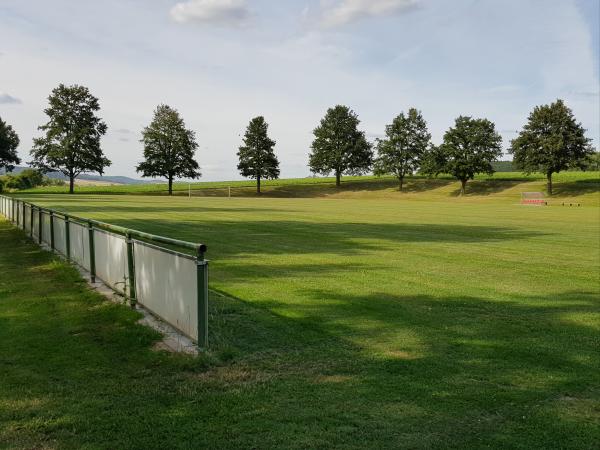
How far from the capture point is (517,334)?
675 cm

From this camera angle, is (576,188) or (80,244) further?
(576,188)

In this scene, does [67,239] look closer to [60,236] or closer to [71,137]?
[60,236]

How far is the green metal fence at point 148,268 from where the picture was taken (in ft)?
19.0

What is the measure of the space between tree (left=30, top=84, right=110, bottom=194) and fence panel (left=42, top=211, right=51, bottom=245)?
236 feet

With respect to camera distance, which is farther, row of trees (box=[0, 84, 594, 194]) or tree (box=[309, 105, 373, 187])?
tree (box=[309, 105, 373, 187])

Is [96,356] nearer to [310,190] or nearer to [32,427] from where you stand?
[32,427]

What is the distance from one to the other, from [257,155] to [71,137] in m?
30.0

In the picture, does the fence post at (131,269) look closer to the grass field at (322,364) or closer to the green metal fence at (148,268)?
the green metal fence at (148,268)

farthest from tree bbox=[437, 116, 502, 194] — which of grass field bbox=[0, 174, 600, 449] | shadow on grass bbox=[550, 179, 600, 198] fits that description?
grass field bbox=[0, 174, 600, 449]

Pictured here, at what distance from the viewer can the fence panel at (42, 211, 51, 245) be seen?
46.4 feet

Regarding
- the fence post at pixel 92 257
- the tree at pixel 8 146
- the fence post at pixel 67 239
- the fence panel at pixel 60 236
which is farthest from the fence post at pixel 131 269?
the tree at pixel 8 146

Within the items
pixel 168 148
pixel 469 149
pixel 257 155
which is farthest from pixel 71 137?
pixel 469 149

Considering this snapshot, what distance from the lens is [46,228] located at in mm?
14414

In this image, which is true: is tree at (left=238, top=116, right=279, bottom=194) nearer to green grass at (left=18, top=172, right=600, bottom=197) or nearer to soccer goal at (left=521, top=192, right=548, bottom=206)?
green grass at (left=18, top=172, right=600, bottom=197)
